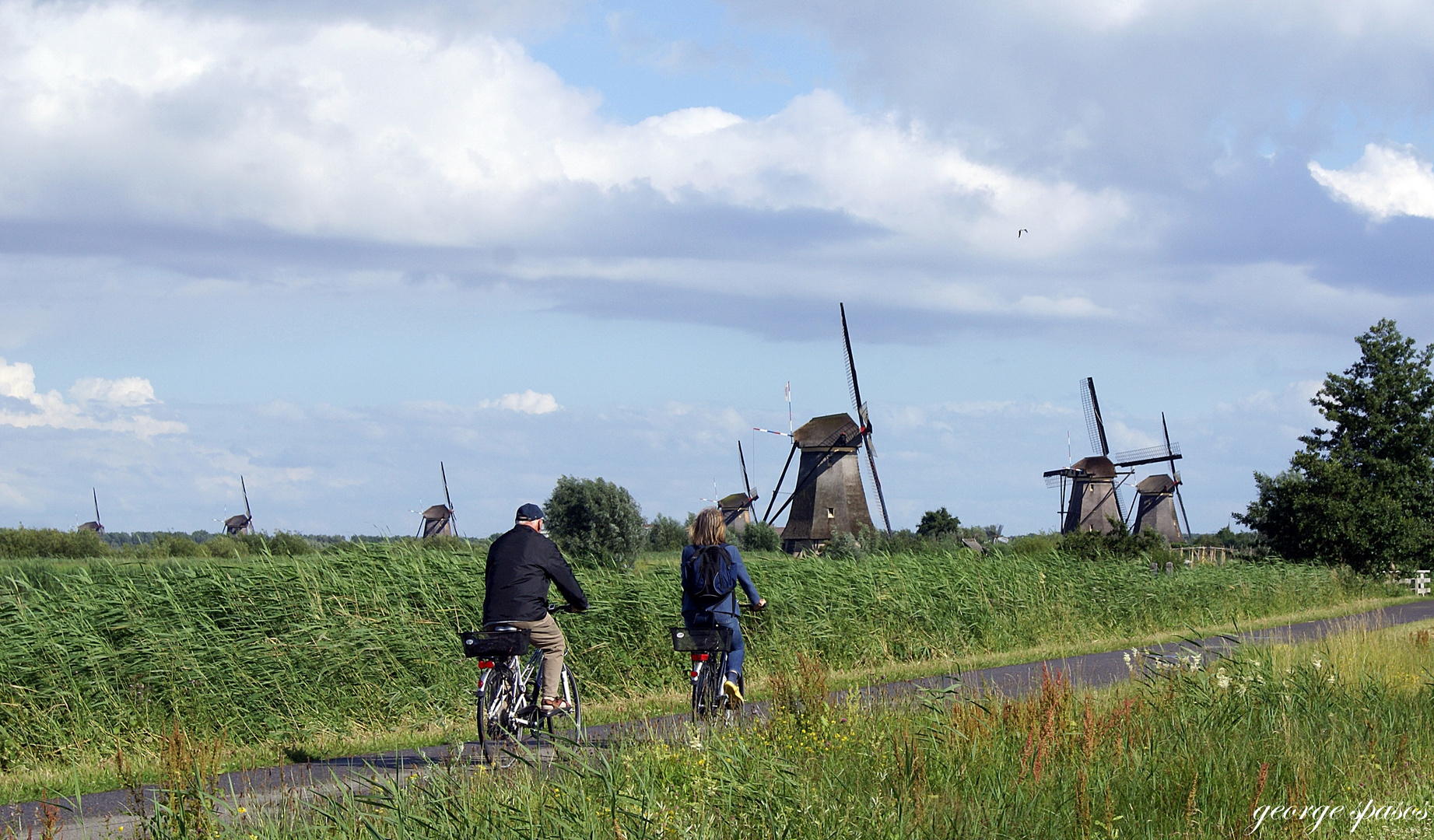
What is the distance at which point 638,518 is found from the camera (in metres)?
70.4

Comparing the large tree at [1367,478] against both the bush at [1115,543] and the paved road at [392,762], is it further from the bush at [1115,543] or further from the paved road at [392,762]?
the paved road at [392,762]

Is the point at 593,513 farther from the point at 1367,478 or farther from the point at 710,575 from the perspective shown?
the point at 710,575

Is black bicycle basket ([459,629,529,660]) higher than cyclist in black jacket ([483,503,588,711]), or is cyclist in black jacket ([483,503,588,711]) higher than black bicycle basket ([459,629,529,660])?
cyclist in black jacket ([483,503,588,711])

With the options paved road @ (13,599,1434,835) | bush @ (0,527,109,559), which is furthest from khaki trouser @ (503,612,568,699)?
bush @ (0,527,109,559)

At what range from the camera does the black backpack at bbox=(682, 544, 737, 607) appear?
9539mm

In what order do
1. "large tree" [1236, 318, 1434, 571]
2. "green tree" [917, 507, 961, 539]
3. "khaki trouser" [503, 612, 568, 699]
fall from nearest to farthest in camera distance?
"khaki trouser" [503, 612, 568, 699] < "large tree" [1236, 318, 1434, 571] < "green tree" [917, 507, 961, 539]

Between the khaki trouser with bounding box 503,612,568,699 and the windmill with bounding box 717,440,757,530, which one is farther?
the windmill with bounding box 717,440,757,530

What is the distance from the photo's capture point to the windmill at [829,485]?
58.8 m

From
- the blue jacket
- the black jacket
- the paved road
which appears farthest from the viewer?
the blue jacket

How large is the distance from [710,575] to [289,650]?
18.1 feet

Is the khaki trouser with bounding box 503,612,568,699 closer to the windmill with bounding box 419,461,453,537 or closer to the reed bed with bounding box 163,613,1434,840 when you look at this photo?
the reed bed with bounding box 163,613,1434,840

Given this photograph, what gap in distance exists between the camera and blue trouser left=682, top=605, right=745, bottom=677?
→ 9.67 meters

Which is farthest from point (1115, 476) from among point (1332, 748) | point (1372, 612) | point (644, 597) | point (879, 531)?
point (1332, 748)

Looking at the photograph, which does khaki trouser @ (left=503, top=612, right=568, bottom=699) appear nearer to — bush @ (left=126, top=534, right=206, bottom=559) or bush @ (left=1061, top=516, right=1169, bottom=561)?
bush @ (left=1061, top=516, right=1169, bottom=561)
